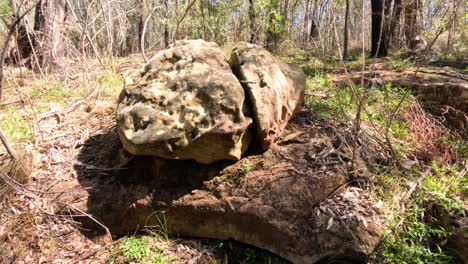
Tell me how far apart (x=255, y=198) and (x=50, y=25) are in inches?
181

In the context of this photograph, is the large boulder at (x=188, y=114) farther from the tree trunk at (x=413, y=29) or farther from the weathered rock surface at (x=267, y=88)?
the tree trunk at (x=413, y=29)

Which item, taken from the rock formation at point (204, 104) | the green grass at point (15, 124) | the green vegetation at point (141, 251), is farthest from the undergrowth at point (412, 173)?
the green grass at point (15, 124)

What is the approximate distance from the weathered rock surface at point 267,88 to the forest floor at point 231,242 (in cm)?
39

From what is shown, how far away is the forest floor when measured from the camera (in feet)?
8.14

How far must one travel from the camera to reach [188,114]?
110 inches

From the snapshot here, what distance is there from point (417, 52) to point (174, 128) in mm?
4751

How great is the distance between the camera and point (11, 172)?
3016mm

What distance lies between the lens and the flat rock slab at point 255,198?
2.48 metres

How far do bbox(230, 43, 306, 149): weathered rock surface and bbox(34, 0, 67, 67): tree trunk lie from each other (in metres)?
3.14

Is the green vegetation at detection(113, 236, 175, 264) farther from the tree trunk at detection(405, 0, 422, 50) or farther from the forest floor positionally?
the tree trunk at detection(405, 0, 422, 50)

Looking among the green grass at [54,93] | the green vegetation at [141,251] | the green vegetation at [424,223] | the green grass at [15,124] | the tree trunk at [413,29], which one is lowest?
the green vegetation at [141,251]

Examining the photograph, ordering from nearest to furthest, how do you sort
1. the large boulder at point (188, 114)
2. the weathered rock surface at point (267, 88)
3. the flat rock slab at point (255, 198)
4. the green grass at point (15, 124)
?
1. the flat rock slab at point (255, 198)
2. the large boulder at point (188, 114)
3. the weathered rock surface at point (267, 88)
4. the green grass at point (15, 124)

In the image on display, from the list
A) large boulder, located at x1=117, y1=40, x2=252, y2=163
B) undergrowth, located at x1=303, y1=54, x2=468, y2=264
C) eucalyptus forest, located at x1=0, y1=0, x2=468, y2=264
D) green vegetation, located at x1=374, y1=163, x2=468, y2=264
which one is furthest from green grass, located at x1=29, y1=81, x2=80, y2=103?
green vegetation, located at x1=374, y1=163, x2=468, y2=264

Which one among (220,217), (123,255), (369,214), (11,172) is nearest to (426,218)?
(369,214)
